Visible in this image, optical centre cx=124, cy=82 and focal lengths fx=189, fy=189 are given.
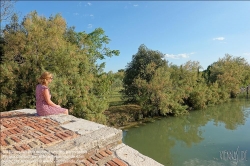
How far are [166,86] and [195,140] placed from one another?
6013mm

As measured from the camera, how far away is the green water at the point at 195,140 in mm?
7469

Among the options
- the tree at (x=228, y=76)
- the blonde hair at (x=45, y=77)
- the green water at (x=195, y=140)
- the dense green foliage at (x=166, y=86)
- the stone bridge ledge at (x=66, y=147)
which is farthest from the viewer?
the tree at (x=228, y=76)

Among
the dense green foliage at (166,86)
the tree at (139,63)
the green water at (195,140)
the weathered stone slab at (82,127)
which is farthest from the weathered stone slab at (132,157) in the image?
the tree at (139,63)

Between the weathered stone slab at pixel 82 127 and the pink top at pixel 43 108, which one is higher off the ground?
the pink top at pixel 43 108

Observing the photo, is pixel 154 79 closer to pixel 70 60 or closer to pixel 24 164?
pixel 70 60

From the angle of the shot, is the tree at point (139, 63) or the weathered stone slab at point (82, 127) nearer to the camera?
the weathered stone slab at point (82, 127)

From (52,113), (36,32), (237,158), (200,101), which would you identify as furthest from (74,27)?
(200,101)

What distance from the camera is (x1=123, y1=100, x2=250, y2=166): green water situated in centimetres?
747

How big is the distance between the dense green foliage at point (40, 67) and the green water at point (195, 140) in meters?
3.17

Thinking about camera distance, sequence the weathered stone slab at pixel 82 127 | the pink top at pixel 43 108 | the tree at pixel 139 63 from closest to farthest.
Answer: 1. the weathered stone slab at pixel 82 127
2. the pink top at pixel 43 108
3. the tree at pixel 139 63

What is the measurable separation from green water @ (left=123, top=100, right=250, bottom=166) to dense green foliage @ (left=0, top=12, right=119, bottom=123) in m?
3.17

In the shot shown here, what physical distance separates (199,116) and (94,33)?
34.9 ft

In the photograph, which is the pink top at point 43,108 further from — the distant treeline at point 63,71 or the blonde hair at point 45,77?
the distant treeline at point 63,71

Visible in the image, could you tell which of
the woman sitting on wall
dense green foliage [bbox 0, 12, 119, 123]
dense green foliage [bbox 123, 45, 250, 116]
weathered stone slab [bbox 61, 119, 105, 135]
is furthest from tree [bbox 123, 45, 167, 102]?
weathered stone slab [bbox 61, 119, 105, 135]
